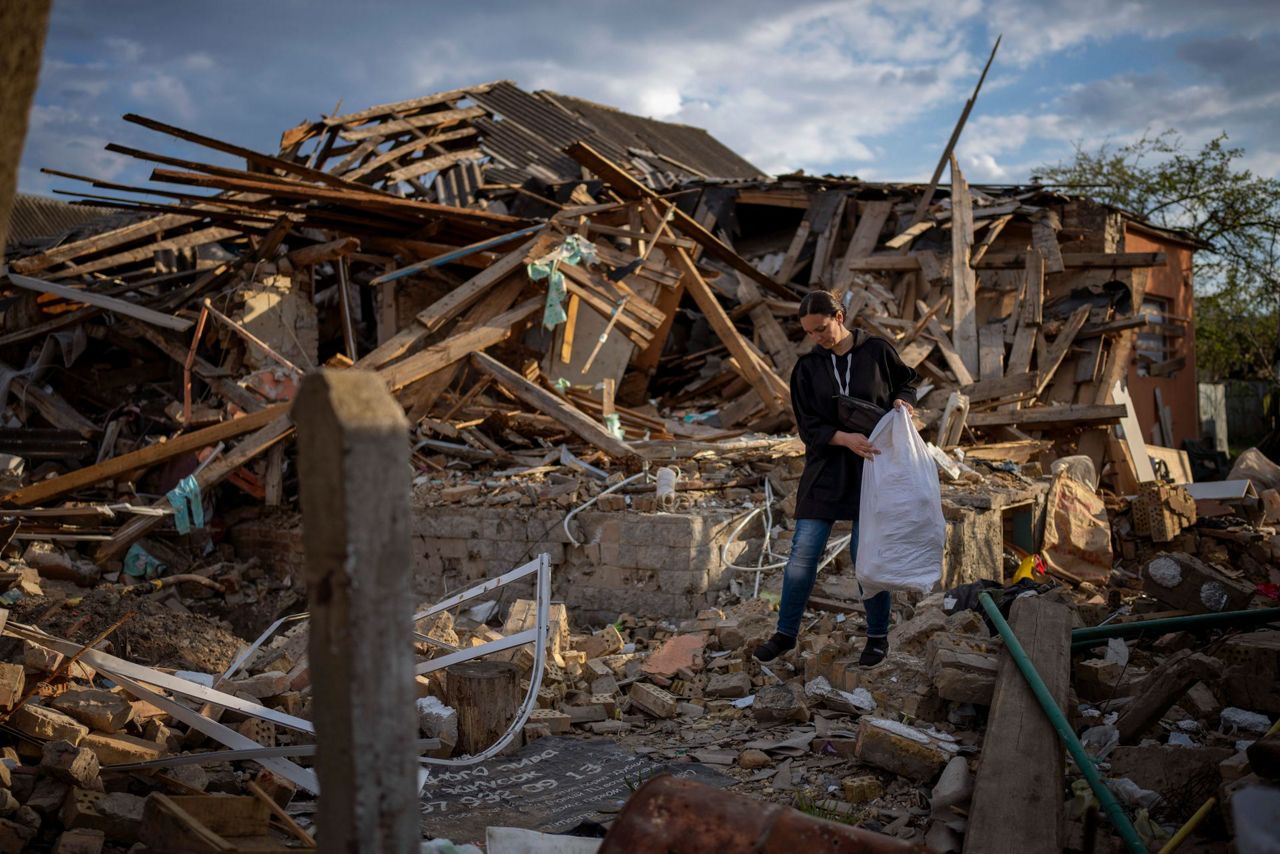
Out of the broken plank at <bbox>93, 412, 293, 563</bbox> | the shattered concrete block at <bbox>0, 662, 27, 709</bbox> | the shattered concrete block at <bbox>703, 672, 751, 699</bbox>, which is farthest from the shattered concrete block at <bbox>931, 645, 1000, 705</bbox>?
the broken plank at <bbox>93, 412, 293, 563</bbox>

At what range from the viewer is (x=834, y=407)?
5684 millimetres

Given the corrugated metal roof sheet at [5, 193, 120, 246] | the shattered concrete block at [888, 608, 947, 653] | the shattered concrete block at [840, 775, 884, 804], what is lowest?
the shattered concrete block at [840, 775, 884, 804]

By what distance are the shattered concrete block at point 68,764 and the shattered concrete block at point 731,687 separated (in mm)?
3205

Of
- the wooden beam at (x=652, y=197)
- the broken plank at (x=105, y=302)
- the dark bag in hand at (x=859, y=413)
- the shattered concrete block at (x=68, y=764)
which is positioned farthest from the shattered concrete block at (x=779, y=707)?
the broken plank at (x=105, y=302)

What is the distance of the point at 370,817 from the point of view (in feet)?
7.33

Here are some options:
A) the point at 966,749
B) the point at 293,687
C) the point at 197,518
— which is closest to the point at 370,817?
the point at 966,749

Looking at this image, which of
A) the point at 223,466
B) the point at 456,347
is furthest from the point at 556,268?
the point at 223,466

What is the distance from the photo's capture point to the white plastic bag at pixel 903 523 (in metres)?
5.41

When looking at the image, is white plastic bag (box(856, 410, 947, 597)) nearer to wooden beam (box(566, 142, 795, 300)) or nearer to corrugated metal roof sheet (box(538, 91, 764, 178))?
wooden beam (box(566, 142, 795, 300))

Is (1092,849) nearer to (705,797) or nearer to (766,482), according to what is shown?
(705,797)

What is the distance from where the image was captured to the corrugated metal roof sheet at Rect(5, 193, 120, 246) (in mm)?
22422

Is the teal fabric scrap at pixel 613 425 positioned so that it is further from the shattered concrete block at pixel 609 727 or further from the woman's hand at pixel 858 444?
the shattered concrete block at pixel 609 727

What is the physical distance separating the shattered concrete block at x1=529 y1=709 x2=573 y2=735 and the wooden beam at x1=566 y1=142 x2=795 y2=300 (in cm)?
677

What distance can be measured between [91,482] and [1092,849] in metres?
8.67
